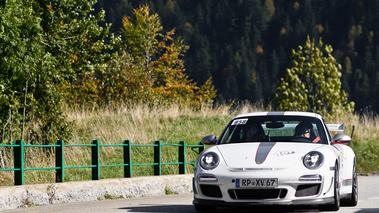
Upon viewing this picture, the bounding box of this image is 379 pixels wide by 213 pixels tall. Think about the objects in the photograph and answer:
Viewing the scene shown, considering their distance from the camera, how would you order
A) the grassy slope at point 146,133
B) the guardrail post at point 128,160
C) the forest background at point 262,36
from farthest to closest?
the forest background at point 262,36 < the grassy slope at point 146,133 < the guardrail post at point 128,160

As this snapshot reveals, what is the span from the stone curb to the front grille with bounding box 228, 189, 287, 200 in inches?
169

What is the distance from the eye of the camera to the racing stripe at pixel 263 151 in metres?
10.1

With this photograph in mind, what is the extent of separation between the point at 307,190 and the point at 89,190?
540cm

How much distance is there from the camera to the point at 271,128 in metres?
10.9

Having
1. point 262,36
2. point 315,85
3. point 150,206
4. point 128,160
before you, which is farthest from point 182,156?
point 262,36

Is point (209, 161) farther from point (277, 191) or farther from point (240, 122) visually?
point (240, 122)

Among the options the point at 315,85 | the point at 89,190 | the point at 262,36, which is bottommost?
the point at 89,190

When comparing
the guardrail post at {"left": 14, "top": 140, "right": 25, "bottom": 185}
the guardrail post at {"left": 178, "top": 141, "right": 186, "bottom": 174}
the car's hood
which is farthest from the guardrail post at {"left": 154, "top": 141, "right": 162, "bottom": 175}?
the car's hood

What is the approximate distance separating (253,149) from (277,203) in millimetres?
930

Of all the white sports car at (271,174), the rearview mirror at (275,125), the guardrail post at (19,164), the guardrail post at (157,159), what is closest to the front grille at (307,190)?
the white sports car at (271,174)

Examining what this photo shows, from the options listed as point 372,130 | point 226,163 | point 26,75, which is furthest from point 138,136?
point 226,163

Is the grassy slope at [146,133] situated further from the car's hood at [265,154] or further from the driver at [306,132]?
the car's hood at [265,154]

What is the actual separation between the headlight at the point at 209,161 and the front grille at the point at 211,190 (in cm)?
26

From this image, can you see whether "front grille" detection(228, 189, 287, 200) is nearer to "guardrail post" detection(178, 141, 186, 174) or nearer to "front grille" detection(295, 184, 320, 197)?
"front grille" detection(295, 184, 320, 197)
